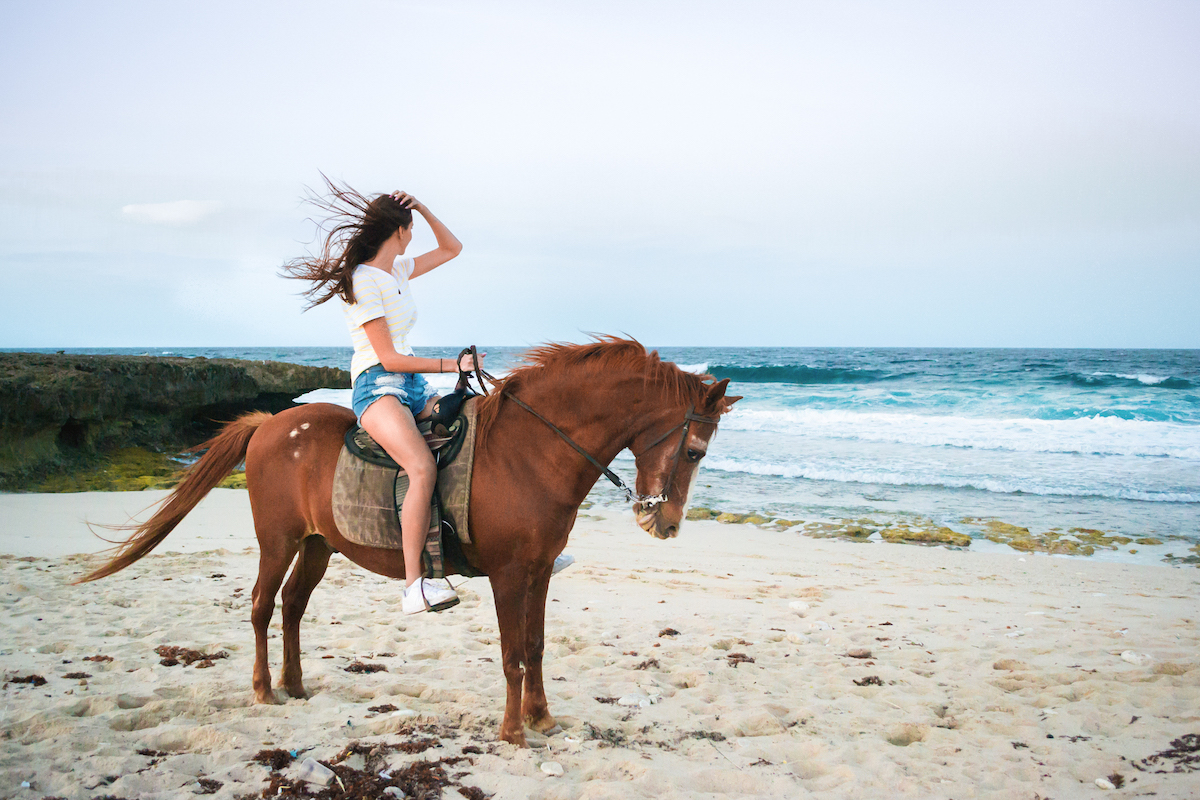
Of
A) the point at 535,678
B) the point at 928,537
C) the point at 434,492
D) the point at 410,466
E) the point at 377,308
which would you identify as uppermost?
the point at 377,308

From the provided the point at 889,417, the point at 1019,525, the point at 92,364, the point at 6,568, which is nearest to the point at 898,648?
the point at 1019,525

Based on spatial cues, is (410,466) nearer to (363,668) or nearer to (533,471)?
(533,471)

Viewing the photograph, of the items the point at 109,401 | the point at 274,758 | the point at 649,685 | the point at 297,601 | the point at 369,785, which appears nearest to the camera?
the point at 369,785

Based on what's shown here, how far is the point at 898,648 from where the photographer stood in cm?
453

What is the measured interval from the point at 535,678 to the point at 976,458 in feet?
43.6

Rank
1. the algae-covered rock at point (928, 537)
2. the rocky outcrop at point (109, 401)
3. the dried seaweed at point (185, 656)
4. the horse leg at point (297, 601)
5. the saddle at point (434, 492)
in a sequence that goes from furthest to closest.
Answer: the rocky outcrop at point (109, 401), the algae-covered rock at point (928, 537), the dried seaweed at point (185, 656), the horse leg at point (297, 601), the saddle at point (434, 492)

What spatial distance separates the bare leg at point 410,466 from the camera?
9.55 ft

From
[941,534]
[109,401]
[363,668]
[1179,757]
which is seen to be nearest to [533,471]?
[363,668]

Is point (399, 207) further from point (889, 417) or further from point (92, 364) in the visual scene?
point (889, 417)

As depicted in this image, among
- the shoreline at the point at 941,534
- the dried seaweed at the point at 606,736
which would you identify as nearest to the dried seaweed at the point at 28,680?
the dried seaweed at the point at 606,736

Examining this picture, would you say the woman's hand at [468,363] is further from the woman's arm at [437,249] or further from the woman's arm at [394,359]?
the woman's arm at [437,249]

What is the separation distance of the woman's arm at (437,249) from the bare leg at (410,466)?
0.80 metres

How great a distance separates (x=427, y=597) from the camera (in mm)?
2830

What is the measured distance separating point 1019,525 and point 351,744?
8587 millimetres
